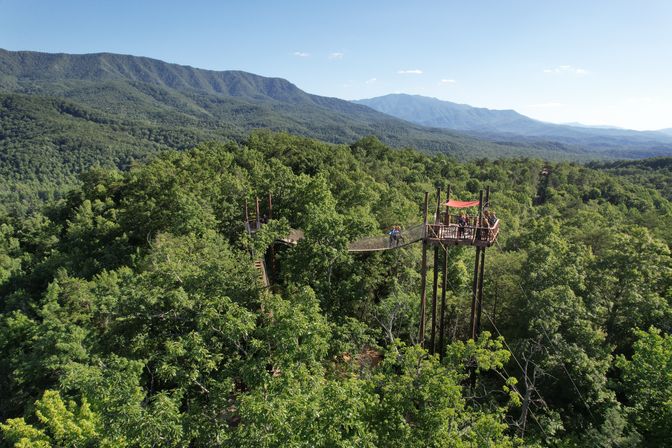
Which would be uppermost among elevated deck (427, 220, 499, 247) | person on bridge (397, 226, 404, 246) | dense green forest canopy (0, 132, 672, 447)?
elevated deck (427, 220, 499, 247)

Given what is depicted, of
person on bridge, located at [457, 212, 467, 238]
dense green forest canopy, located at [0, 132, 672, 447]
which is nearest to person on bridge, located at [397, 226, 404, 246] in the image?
dense green forest canopy, located at [0, 132, 672, 447]

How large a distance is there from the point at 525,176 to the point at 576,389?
6816cm

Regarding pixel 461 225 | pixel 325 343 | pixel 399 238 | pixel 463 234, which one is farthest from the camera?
pixel 399 238

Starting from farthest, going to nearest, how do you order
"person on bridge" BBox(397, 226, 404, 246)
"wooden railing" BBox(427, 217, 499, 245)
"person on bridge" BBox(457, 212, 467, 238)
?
"person on bridge" BBox(397, 226, 404, 246) < "person on bridge" BBox(457, 212, 467, 238) < "wooden railing" BBox(427, 217, 499, 245)

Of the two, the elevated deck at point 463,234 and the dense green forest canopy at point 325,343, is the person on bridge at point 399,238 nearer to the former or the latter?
the dense green forest canopy at point 325,343

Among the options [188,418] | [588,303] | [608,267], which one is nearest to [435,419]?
[188,418]

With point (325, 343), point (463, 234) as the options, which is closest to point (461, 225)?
point (463, 234)

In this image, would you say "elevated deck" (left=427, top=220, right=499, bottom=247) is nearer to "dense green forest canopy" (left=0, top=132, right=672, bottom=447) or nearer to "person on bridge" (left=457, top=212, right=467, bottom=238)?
"person on bridge" (left=457, top=212, right=467, bottom=238)

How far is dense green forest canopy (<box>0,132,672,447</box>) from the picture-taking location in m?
11.1

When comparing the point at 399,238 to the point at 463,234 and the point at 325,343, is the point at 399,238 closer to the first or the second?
the point at 463,234

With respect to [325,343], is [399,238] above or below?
above

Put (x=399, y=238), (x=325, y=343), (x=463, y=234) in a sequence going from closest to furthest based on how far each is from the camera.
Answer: (x=325, y=343), (x=463, y=234), (x=399, y=238)

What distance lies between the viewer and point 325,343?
13.3m

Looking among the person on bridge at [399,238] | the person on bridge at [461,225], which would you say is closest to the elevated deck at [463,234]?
the person on bridge at [461,225]
